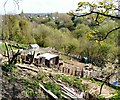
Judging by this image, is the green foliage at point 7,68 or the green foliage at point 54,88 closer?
the green foliage at point 54,88

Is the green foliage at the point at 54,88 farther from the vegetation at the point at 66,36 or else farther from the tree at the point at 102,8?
the tree at the point at 102,8

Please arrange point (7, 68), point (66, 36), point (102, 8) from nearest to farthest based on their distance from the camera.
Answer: point (102, 8) → point (7, 68) → point (66, 36)

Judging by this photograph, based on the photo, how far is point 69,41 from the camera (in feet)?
26.5

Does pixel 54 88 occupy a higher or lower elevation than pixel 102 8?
lower

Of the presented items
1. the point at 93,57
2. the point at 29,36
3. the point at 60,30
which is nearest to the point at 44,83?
the point at 93,57

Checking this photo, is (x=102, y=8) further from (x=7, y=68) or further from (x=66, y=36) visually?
(x=66, y=36)

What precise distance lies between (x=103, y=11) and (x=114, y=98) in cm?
124

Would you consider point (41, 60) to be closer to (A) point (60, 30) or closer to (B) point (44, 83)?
(B) point (44, 83)

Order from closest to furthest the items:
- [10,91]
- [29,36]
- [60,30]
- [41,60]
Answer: [10,91] → [41,60] → [29,36] → [60,30]

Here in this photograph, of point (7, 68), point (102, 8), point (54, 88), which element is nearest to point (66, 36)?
point (7, 68)

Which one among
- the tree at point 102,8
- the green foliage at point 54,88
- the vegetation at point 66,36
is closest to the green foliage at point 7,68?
the vegetation at point 66,36

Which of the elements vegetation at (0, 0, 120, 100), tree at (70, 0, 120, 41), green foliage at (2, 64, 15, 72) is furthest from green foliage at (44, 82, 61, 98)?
tree at (70, 0, 120, 41)

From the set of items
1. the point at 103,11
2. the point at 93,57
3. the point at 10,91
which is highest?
the point at 103,11

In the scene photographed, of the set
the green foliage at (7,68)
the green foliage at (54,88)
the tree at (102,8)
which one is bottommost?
the green foliage at (54,88)
